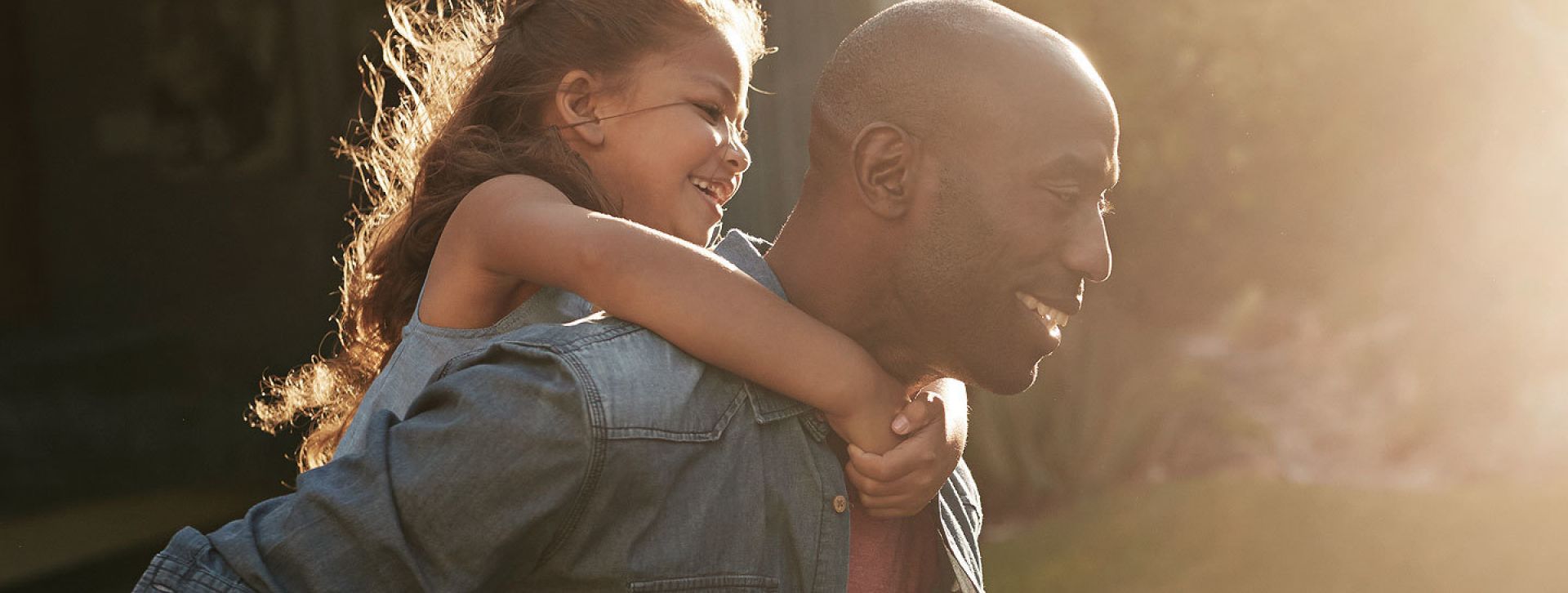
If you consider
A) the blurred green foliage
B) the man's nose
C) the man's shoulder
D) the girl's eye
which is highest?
the blurred green foliage

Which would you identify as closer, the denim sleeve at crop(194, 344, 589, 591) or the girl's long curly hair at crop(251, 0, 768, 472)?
the denim sleeve at crop(194, 344, 589, 591)

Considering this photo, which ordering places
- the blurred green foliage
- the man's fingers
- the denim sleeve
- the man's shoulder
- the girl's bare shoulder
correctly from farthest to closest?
the blurred green foliage, the girl's bare shoulder, the man's fingers, the man's shoulder, the denim sleeve

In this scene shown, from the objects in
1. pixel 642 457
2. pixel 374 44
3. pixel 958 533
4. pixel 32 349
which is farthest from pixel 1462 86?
pixel 32 349

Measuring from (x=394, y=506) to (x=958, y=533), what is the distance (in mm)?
1098

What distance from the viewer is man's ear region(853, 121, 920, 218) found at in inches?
96.7

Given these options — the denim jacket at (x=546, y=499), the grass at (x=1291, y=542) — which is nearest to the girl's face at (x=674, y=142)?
the denim jacket at (x=546, y=499)

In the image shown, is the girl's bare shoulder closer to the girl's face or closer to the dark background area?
the girl's face

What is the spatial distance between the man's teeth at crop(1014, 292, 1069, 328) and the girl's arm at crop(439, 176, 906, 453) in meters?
0.25

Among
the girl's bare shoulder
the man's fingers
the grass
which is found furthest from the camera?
the grass

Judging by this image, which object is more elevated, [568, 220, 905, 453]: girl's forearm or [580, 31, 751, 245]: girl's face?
[580, 31, 751, 245]: girl's face

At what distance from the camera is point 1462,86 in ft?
24.1

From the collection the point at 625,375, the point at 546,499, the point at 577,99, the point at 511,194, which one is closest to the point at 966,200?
the point at 625,375

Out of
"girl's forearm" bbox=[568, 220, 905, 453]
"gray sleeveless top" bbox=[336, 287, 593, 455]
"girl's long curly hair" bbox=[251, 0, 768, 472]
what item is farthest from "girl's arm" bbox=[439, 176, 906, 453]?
"girl's long curly hair" bbox=[251, 0, 768, 472]

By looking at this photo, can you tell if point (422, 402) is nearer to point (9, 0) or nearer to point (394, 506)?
point (394, 506)
